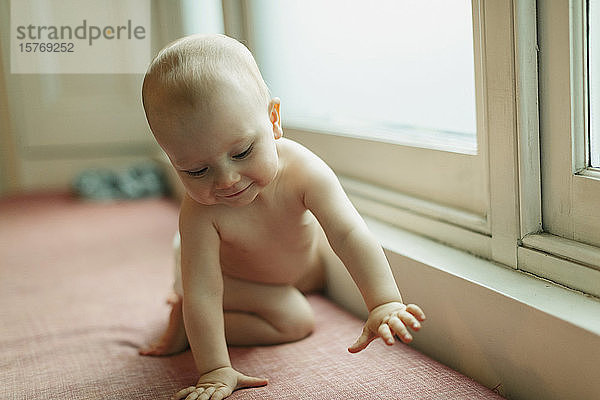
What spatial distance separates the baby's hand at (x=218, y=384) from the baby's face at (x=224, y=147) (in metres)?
0.19

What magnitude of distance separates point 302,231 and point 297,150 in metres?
0.10

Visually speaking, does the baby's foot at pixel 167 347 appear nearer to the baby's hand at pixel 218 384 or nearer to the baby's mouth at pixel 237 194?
the baby's hand at pixel 218 384

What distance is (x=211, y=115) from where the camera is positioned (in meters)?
0.68

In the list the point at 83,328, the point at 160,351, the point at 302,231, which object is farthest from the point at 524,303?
the point at 83,328

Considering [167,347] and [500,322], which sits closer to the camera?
[500,322]

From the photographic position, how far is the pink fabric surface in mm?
763

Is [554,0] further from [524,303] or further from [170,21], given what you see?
[170,21]

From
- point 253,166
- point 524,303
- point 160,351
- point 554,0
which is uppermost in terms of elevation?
point 554,0

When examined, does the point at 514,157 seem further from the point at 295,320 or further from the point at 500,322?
the point at 295,320

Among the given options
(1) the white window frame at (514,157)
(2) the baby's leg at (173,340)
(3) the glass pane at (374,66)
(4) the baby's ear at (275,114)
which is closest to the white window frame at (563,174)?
(1) the white window frame at (514,157)

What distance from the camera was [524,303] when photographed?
0.69 m

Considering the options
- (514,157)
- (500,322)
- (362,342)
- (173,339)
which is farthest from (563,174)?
(173,339)

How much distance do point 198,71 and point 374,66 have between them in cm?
49

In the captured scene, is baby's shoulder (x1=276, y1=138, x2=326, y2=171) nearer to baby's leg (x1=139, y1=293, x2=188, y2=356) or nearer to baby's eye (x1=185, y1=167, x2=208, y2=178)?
baby's eye (x1=185, y1=167, x2=208, y2=178)
